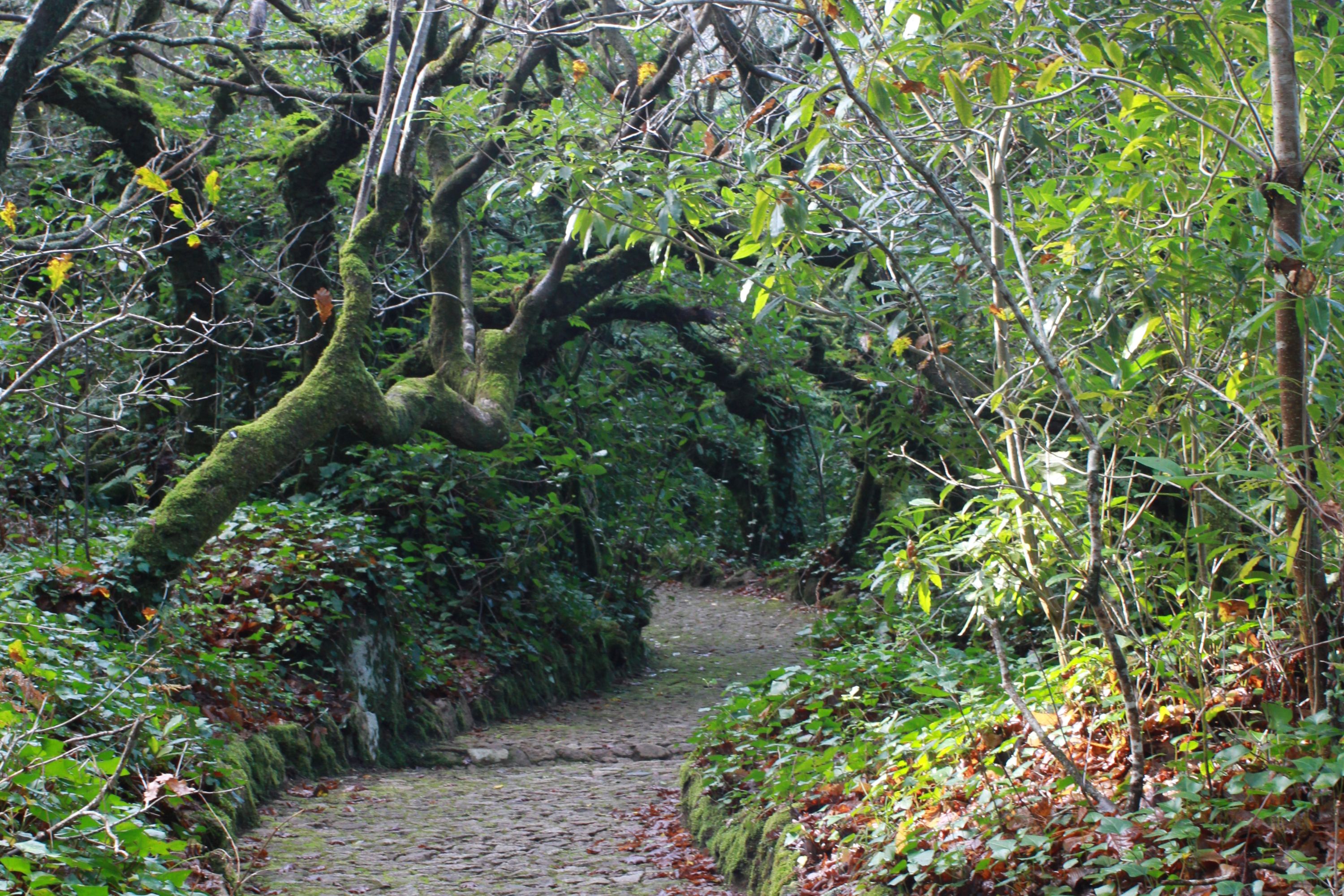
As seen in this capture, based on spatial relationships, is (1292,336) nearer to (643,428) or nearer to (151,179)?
(151,179)

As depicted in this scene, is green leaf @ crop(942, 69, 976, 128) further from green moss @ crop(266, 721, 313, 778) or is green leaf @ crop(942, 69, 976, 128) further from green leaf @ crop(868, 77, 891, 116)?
green moss @ crop(266, 721, 313, 778)

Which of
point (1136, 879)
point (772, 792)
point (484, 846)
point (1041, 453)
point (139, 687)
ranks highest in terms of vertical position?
point (1041, 453)

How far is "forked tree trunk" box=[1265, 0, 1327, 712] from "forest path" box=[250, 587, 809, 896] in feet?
8.91

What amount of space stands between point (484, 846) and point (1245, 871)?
3510 millimetres

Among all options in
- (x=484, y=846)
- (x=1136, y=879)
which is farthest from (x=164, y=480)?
(x=1136, y=879)

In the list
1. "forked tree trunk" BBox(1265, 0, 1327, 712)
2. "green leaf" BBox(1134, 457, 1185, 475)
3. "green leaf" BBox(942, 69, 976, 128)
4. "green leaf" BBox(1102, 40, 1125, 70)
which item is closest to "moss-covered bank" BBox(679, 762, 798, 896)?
"forked tree trunk" BBox(1265, 0, 1327, 712)

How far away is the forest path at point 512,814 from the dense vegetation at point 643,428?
43cm

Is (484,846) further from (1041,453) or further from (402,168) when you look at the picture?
(402,168)

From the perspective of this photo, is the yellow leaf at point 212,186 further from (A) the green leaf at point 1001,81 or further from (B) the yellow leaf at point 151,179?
(A) the green leaf at point 1001,81

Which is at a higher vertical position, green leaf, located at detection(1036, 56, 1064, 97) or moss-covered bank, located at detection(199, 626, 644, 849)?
green leaf, located at detection(1036, 56, 1064, 97)

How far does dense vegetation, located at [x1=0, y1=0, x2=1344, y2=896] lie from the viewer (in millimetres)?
2994

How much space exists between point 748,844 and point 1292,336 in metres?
2.89

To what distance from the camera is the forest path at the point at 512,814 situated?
4.46m

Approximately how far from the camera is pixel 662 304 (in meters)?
11.5
